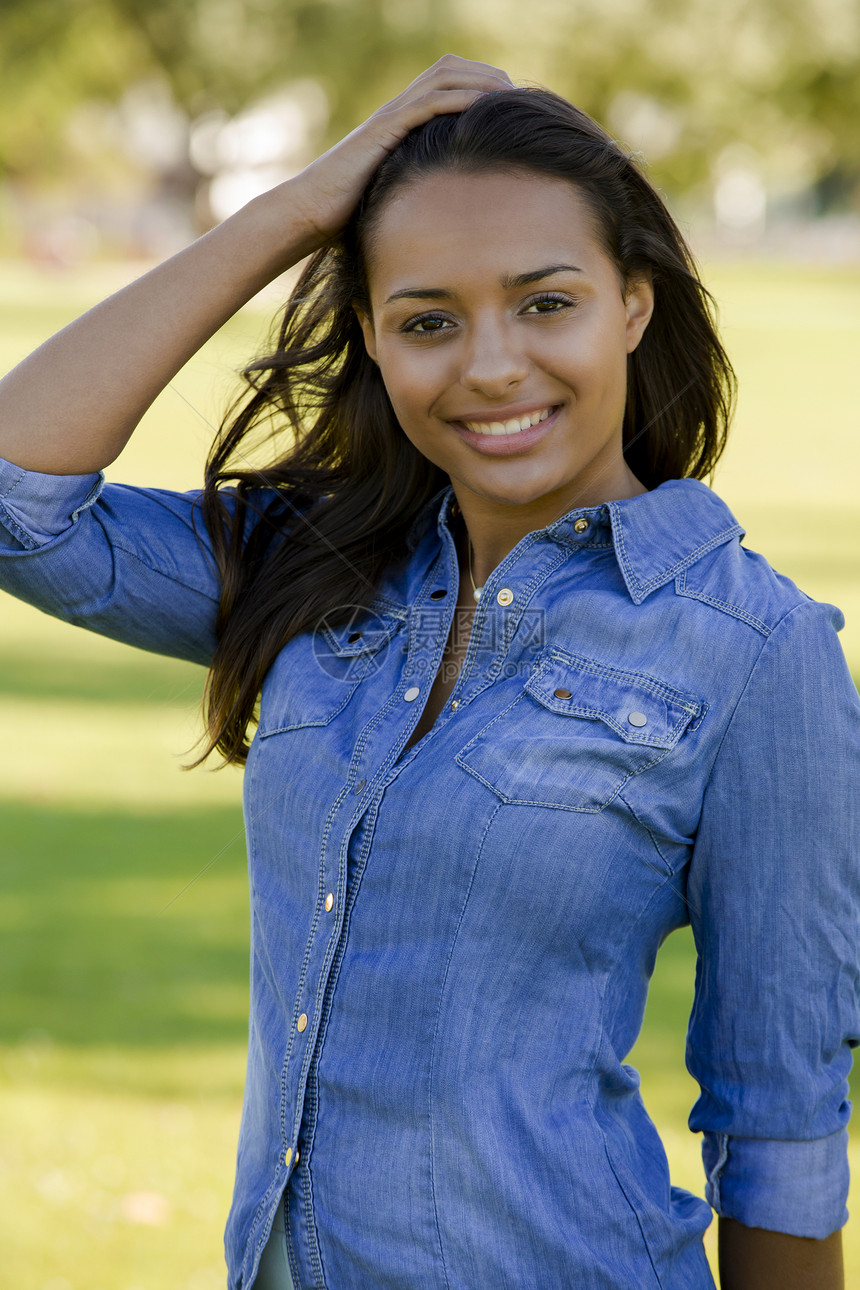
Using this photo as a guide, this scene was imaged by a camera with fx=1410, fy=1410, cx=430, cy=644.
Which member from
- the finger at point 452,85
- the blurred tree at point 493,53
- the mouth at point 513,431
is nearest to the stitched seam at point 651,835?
the mouth at point 513,431

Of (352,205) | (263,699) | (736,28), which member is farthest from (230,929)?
(736,28)

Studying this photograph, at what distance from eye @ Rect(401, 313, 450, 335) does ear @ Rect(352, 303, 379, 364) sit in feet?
0.65

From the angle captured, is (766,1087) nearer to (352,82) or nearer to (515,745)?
(515,745)

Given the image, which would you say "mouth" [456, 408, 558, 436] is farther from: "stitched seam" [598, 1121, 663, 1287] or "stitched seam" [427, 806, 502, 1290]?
"stitched seam" [598, 1121, 663, 1287]

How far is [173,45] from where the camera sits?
25.4m

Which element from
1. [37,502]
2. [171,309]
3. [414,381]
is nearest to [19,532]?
[37,502]

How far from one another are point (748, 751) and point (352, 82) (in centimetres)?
2554

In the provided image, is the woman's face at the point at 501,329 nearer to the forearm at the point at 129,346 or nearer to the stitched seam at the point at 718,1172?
the forearm at the point at 129,346

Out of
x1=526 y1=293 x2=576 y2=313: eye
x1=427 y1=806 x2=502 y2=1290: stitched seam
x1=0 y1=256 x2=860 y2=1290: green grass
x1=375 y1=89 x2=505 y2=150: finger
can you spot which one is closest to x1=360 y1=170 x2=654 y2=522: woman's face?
x1=526 y1=293 x2=576 y2=313: eye

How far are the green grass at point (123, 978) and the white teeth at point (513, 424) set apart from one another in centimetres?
70

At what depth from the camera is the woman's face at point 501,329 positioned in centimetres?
175

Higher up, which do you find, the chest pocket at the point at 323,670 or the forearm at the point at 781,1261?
the chest pocket at the point at 323,670

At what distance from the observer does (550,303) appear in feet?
5.82

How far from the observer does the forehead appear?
1.75m
